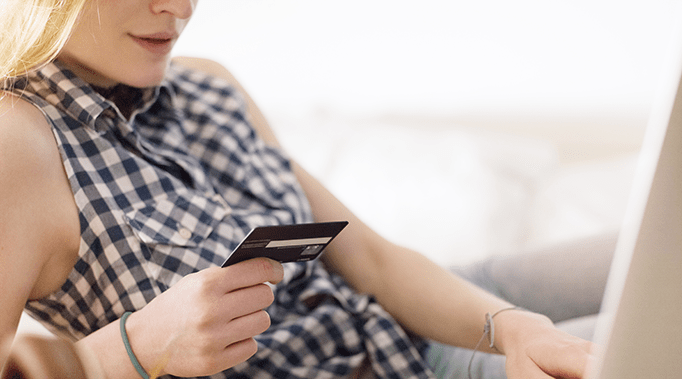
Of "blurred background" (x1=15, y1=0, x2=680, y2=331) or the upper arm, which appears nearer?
the upper arm

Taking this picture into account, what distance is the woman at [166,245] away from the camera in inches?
14.8

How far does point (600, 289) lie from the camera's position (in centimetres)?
70

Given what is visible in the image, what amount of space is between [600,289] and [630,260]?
22.8 inches

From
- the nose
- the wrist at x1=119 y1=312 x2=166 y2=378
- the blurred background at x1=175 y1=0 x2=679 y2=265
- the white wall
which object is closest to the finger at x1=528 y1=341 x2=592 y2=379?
the wrist at x1=119 y1=312 x2=166 y2=378

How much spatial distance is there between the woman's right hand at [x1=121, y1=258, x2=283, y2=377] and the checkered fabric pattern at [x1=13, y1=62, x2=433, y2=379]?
5 cm

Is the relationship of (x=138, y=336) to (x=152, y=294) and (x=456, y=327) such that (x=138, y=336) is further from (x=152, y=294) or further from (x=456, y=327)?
(x=456, y=327)

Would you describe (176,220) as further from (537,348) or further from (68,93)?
(537,348)

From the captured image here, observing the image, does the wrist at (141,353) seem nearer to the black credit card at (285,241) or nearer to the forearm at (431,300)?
the black credit card at (285,241)

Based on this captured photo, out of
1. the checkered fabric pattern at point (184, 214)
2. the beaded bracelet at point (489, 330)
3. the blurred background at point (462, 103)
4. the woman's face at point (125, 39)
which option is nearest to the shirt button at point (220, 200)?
the checkered fabric pattern at point (184, 214)

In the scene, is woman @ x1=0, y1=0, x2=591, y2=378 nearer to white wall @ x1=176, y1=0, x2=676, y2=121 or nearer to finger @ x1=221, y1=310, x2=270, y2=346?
A: finger @ x1=221, y1=310, x2=270, y2=346

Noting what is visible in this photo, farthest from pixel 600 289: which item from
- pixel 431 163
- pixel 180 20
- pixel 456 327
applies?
pixel 180 20

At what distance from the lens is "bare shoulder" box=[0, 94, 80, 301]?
1.19ft

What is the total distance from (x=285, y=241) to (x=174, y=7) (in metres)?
0.24

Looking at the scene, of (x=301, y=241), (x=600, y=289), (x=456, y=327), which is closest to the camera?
(x=301, y=241)
